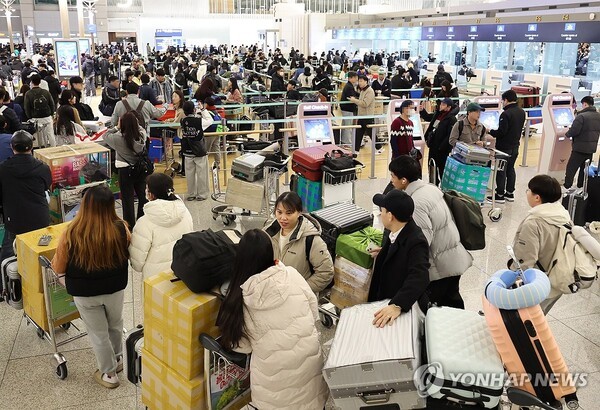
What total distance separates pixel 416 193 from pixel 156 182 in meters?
1.74

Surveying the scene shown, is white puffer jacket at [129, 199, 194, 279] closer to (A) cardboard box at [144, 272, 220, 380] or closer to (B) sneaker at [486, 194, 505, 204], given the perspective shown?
(A) cardboard box at [144, 272, 220, 380]

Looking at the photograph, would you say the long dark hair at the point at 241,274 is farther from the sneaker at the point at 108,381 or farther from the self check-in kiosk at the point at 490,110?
the self check-in kiosk at the point at 490,110

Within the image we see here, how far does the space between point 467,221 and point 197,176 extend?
4653 millimetres

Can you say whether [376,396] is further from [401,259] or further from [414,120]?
[414,120]

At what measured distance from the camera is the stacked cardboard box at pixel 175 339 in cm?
279

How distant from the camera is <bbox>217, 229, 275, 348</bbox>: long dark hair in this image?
2631mm

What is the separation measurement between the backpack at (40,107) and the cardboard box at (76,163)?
3.12 meters

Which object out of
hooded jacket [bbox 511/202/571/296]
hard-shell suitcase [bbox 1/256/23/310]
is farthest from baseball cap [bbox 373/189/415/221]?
hard-shell suitcase [bbox 1/256/23/310]

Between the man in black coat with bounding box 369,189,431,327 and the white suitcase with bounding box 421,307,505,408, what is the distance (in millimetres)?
319

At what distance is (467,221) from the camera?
376 cm

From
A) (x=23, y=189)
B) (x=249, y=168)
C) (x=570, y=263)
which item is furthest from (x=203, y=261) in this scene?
(x=249, y=168)

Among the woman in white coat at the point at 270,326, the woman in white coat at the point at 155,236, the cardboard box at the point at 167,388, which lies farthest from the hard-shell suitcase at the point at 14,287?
the woman in white coat at the point at 270,326

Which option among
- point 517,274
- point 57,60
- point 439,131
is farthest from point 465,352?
point 57,60

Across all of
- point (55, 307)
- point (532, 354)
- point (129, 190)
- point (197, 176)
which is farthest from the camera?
point (197, 176)
